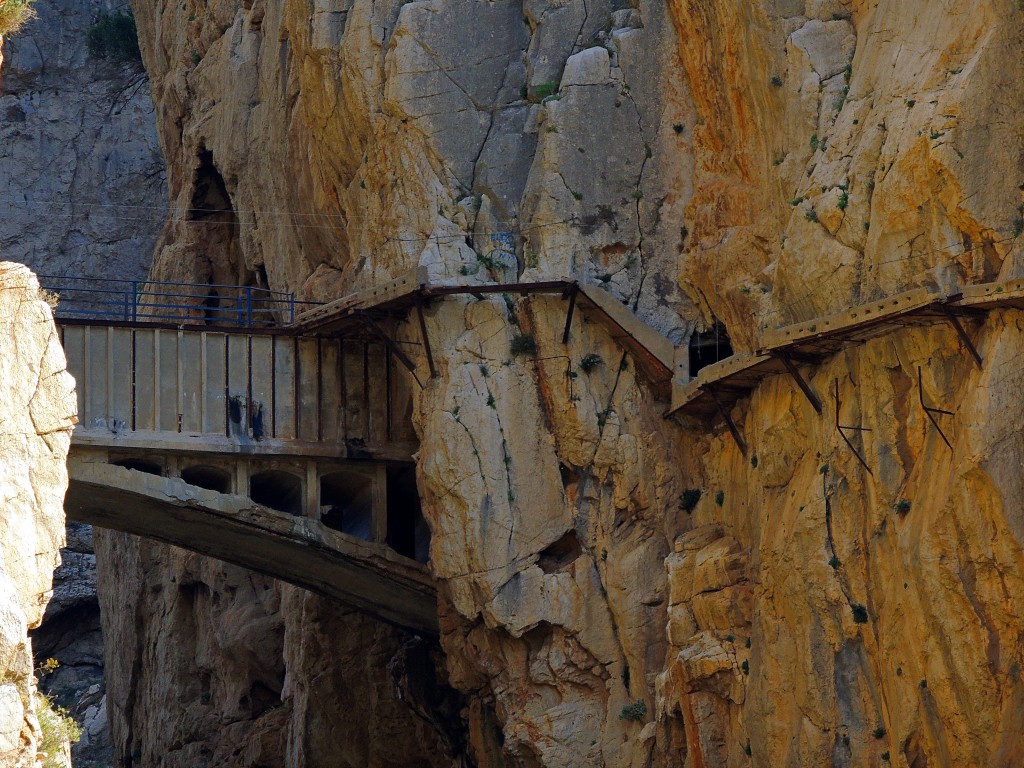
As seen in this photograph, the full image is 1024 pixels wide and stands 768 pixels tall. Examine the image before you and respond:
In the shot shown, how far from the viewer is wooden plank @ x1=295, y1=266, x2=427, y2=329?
40.3m

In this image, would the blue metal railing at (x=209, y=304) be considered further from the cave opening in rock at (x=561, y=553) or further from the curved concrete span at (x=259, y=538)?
the cave opening in rock at (x=561, y=553)

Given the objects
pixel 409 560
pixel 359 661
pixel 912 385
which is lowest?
pixel 359 661

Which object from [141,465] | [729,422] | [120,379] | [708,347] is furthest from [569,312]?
[141,465]

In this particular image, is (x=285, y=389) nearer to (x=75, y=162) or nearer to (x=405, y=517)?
(x=405, y=517)

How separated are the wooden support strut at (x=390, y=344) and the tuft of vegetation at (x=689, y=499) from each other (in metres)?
6.21

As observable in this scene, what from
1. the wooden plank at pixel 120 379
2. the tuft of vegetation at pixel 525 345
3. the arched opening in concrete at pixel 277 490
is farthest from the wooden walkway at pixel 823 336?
the wooden plank at pixel 120 379

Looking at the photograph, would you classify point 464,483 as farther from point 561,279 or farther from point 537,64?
point 537,64

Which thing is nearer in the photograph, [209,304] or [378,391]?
[378,391]

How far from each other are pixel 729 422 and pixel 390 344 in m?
8.13

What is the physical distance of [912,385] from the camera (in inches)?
1268

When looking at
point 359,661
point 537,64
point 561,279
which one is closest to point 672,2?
point 537,64

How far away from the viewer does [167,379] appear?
42.2m

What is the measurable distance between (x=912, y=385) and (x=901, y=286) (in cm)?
171

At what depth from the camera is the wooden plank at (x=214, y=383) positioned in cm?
4234
